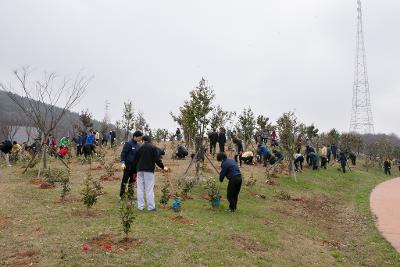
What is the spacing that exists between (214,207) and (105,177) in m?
5.79

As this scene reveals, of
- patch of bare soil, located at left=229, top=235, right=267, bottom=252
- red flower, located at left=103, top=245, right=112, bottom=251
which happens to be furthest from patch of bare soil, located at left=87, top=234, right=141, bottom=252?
patch of bare soil, located at left=229, top=235, right=267, bottom=252

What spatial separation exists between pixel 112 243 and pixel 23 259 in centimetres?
165

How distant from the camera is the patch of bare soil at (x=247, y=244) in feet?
30.4

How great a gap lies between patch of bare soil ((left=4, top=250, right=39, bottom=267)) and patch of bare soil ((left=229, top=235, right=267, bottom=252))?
13.5ft

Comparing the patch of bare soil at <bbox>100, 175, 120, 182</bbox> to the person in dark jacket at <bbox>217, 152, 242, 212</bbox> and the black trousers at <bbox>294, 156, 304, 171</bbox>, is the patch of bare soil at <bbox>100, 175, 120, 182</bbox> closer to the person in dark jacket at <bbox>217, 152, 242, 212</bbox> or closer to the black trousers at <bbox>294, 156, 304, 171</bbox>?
the person in dark jacket at <bbox>217, 152, 242, 212</bbox>

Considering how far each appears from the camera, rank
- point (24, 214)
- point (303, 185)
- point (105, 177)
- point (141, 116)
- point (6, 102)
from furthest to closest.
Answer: point (6, 102)
point (141, 116)
point (303, 185)
point (105, 177)
point (24, 214)

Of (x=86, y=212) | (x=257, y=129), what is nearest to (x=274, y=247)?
(x=86, y=212)

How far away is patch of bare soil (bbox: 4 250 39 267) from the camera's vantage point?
286 inches

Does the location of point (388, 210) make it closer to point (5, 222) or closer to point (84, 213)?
point (84, 213)

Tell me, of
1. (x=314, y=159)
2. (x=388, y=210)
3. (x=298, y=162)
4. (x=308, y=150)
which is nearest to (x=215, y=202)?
(x=388, y=210)

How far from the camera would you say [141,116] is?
41.0 meters

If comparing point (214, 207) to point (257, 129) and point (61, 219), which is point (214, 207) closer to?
point (61, 219)

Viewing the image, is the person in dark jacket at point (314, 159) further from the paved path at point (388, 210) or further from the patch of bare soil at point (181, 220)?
the patch of bare soil at point (181, 220)

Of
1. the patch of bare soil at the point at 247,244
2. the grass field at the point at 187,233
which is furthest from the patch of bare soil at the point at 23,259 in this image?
the patch of bare soil at the point at 247,244
